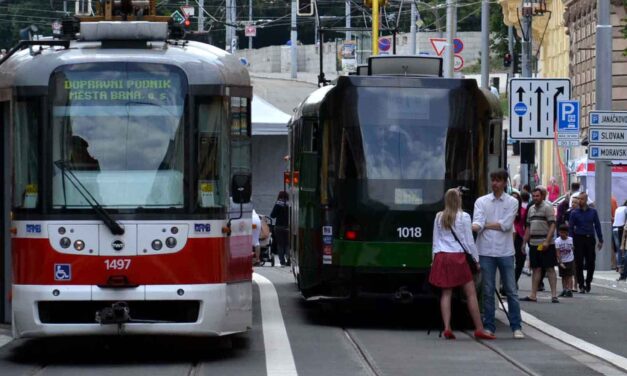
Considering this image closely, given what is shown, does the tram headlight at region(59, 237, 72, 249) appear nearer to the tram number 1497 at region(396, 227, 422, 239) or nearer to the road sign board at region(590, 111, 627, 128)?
the tram number 1497 at region(396, 227, 422, 239)

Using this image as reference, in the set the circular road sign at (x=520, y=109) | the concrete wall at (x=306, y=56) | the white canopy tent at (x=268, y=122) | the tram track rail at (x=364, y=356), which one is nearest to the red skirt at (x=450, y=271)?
the tram track rail at (x=364, y=356)

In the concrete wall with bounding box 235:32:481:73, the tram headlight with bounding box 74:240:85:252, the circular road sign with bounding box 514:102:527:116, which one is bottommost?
the tram headlight with bounding box 74:240:85:252

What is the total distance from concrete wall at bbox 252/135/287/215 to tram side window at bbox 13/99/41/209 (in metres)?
25.6

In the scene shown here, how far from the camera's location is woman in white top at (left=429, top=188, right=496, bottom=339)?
17000mm

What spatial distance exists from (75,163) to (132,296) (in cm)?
129

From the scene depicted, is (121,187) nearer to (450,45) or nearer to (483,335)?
(483,335)

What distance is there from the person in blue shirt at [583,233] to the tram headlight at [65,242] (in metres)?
13.7

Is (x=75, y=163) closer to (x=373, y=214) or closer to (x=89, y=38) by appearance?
(x=89, y=38)

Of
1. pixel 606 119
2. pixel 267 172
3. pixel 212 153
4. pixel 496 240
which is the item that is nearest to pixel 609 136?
pixel 606 119

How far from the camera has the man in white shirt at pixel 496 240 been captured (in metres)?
17.2

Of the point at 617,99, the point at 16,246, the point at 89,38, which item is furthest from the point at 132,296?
the point at 617,99

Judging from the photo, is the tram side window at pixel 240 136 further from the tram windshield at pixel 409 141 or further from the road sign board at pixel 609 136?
the road sign board at pixel 609 136

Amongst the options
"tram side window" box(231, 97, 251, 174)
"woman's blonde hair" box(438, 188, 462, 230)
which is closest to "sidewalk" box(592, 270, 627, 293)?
"woman's blonde hair" box(438, 188, 462, 230)

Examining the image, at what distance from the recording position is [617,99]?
49.0 m
